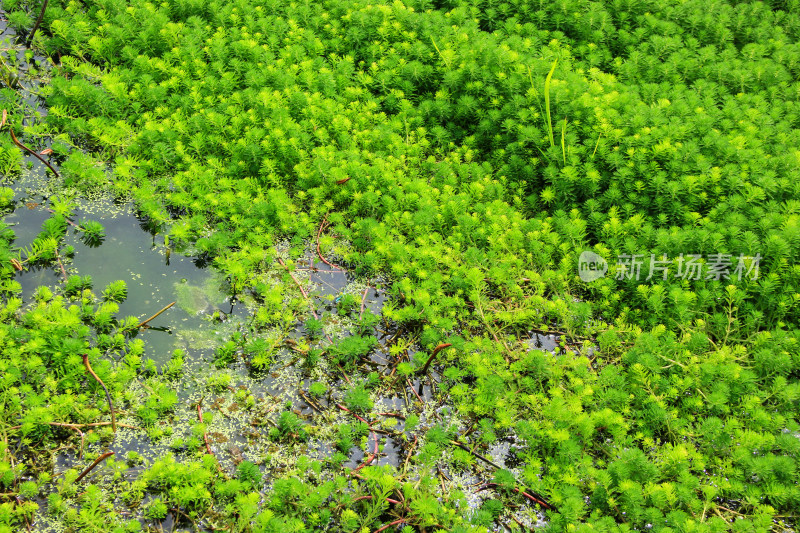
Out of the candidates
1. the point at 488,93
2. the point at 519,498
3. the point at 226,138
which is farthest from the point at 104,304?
the point at 488,93

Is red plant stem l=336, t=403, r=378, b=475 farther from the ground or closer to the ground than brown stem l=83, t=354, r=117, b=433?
closer to the ground

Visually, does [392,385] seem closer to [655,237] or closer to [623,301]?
[623,301]

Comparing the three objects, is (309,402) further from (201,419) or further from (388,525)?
(388,525)

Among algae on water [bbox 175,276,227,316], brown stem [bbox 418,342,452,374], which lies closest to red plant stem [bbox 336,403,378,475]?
brown stem [bbox 418,342,452,374]

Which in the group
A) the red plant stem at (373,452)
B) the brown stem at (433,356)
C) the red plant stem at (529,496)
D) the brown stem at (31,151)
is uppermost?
the brown stem at (31,151)

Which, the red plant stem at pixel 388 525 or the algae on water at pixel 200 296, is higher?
the algae on water at pixel 200 296

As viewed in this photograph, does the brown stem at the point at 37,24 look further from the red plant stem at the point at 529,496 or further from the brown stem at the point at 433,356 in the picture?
the red plant stem at the point at 529,496

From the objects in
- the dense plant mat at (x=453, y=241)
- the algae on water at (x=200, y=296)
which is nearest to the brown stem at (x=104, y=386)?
the dense plant mat at (x=453, y=241)

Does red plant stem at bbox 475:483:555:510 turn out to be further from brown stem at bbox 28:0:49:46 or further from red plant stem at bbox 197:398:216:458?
brown stem at bbox 28:0:49:46

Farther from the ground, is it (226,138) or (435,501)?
(226,138)
